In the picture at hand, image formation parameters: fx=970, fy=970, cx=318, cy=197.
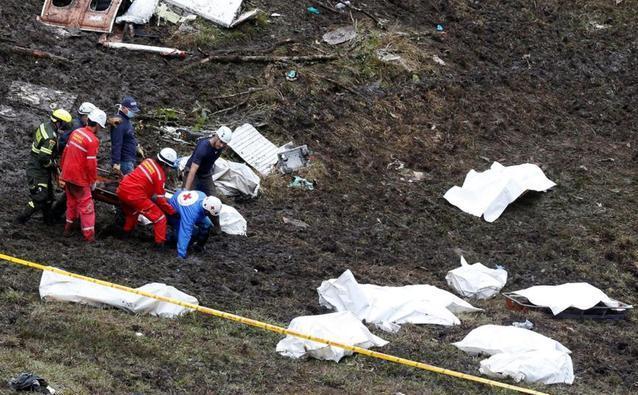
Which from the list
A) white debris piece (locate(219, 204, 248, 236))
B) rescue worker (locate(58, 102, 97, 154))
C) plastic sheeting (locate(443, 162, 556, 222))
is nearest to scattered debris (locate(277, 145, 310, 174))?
white debris piece (locate(219, 204, 248, 236))

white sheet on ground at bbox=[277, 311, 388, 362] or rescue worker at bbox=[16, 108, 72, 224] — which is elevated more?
white sheet on ground at bbox=[277, 311, 388, 362]

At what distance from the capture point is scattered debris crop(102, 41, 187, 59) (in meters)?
17.2

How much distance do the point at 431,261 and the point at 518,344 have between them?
355 centimetres

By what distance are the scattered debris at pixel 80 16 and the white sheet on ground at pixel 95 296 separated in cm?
864

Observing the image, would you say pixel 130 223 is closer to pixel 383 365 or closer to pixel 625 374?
pixel 383 365

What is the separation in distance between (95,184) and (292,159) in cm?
435

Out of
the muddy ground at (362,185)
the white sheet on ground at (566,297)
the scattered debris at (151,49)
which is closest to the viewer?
the muddy ground at (362,185)

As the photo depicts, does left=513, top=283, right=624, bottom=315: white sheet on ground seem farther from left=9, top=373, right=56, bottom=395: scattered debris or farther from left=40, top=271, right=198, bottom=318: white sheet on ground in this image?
left=9, top=373, right=56, bottom=395: scattered debris

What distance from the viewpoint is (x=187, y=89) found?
54.8 ft

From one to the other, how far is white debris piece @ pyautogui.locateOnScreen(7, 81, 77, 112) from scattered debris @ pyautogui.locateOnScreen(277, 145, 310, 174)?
3.37 metres

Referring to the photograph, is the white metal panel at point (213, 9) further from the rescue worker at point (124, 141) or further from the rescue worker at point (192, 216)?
the rescue worker at point (192, 216)

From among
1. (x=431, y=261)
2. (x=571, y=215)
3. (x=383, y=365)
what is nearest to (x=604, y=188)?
(x=571, y=215)

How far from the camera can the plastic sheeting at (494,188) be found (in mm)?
15320

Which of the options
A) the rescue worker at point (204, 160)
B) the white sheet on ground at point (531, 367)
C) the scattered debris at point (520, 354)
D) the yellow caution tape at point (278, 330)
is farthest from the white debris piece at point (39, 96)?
the white sheet on ground at point (531, 367)
